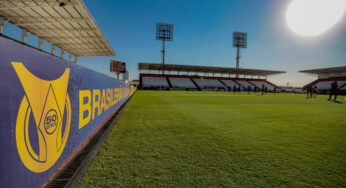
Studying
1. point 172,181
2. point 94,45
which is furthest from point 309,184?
point 94,45

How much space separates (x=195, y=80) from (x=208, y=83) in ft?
13.3

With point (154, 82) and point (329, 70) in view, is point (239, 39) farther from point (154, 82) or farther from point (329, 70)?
point (154, 82)

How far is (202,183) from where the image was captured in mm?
1378

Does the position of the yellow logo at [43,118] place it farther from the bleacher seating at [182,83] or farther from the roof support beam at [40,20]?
the bleacher seating at [182,83]

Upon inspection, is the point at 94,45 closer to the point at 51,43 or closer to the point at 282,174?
the point at 51,43

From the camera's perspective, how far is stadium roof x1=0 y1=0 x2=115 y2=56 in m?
6.77

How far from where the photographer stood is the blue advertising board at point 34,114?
92 centimetres

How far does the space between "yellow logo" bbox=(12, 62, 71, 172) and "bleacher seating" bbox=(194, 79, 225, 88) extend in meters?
39.4

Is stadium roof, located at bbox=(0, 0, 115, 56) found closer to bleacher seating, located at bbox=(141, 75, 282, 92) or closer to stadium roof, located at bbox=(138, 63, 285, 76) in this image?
bleacher seating, located at bbox=(141, 75, 282, 92)

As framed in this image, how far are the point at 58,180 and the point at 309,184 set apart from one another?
100 inches

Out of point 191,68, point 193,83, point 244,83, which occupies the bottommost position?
point 193,83

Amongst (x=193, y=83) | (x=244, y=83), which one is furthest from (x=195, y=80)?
(x=244, y=83)

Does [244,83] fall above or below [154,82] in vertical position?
above

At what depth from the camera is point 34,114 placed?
46.0 inches
